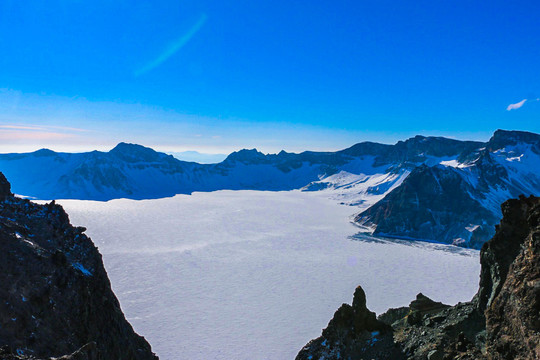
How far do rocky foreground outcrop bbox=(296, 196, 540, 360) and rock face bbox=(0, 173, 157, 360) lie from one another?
1530 centimetres

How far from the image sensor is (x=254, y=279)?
79.6m

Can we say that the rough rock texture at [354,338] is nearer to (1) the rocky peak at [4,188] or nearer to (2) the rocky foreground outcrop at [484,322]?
(2) the rocky foreground outcrop at [484,322]

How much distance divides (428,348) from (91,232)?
144m

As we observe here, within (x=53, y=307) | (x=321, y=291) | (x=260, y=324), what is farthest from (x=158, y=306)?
(x=53, y=307)

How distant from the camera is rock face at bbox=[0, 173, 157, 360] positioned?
53.9 ft

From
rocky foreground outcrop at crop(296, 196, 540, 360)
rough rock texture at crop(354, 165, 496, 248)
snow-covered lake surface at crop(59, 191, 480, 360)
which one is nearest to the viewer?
rocky foreground outcrop at crop(296, 196, 540, 360)

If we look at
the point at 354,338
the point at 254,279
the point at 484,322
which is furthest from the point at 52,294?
the point at 254,279

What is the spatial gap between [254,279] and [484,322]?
63008 millimetres

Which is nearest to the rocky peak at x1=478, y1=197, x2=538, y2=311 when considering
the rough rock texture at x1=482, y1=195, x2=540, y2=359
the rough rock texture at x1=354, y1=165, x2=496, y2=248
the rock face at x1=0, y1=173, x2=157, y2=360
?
the rough rock texture at x1=482, y1=195, x2=540, y2=359

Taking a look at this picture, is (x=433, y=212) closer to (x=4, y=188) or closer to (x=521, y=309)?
(x=521, y=309)

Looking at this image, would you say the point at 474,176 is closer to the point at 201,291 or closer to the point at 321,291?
the point at 321,291

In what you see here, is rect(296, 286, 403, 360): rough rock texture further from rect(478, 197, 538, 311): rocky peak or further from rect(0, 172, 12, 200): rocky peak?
rect(0, 172, 12, 200): rocky peak

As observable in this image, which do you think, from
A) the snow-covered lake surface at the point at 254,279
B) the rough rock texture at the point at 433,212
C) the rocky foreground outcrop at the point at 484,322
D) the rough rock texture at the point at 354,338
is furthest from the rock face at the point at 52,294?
the rough rock texture at the point at 433,212

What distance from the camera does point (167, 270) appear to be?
8619 cm
